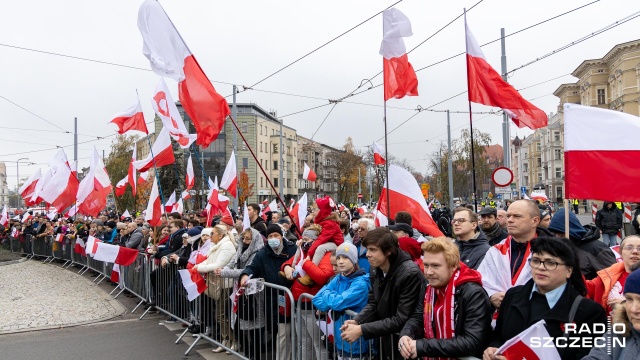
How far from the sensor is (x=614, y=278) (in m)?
3.81

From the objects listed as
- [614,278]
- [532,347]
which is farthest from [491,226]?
[532,347]

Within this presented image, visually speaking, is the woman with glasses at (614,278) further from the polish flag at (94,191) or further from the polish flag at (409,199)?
the polish flag at (94,191)

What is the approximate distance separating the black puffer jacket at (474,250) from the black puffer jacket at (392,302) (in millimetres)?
1009

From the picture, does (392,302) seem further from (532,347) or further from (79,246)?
(79,246)

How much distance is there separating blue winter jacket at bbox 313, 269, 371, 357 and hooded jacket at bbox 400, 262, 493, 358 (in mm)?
1220

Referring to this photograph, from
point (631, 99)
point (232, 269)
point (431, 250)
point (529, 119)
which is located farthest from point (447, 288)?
point (631, 99)

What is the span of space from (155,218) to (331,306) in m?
7.82

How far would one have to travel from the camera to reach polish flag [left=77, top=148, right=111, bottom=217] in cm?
1508

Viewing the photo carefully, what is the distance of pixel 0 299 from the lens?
461 inches

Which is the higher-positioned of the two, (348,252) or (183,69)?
(183,69)

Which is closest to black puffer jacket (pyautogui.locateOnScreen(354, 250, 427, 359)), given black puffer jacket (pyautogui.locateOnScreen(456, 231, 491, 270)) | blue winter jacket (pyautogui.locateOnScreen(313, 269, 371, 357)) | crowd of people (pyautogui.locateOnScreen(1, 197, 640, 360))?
crowd of people (pyautogui.locateOnScreen(1, 197, 640, 360))

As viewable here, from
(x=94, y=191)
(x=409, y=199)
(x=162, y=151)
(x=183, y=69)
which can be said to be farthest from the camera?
(x=94, y=191)

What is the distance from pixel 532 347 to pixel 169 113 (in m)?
9.94

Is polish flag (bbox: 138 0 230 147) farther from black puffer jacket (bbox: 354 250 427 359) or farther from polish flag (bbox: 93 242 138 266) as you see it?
polish flag (bbox: 93 242 138 266)
